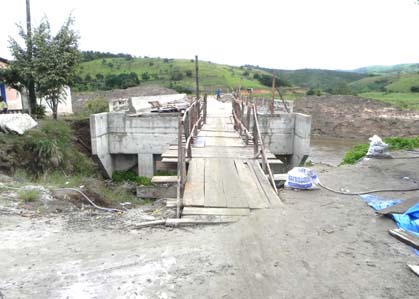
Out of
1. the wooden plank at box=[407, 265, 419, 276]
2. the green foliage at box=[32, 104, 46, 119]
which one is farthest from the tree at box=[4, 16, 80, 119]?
the wooden plank at box=[407, 265, 419, 276]

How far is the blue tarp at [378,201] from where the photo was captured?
566 centimetres

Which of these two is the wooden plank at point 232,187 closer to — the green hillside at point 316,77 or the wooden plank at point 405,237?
the wooden plank at point 405,237

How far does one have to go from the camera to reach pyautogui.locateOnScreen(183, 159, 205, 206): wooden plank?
5.86m

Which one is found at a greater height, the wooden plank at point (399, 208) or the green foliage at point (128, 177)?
the wooden plank at point (399, 208)

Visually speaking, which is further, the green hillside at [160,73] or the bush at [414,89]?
the green hillside at [160,73]

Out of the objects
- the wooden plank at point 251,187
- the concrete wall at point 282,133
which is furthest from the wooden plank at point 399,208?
the concrete wall at point 282,133

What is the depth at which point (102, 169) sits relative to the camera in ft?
57.0

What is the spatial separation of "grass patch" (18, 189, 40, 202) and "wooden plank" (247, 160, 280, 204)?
4.34 m

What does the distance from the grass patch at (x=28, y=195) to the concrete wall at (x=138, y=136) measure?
1028 centimetres

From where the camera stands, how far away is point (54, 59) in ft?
51.9

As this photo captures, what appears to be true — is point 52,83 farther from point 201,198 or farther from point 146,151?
point 201,198

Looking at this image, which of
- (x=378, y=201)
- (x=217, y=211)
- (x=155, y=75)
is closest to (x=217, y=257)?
(x=217, y=211)

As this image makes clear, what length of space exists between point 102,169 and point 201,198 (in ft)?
41.0

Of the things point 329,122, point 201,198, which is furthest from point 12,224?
point 329,122
